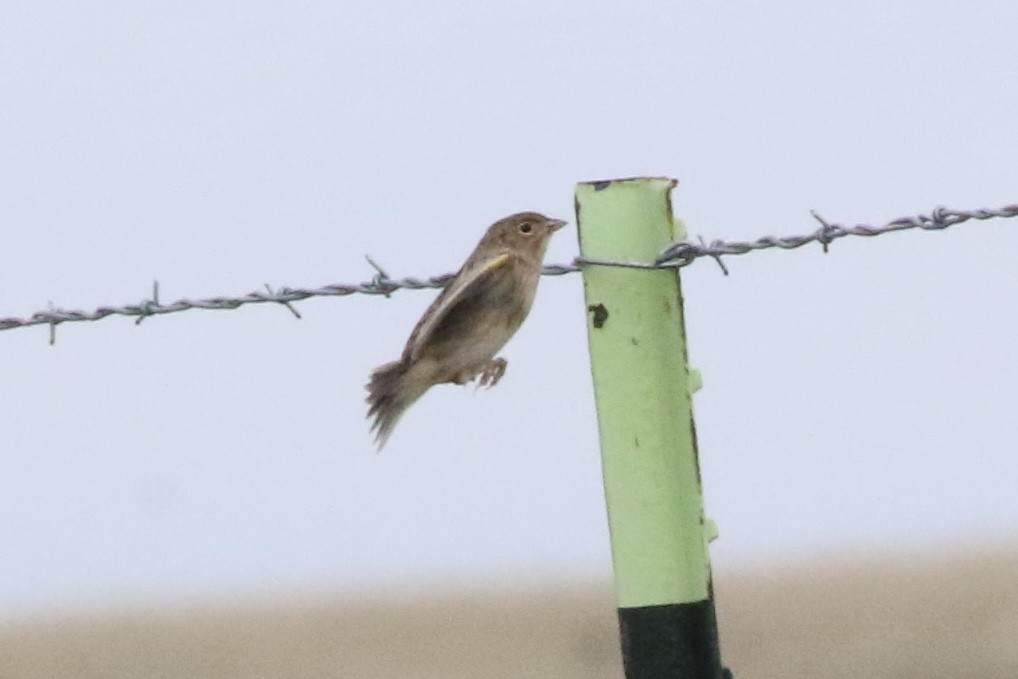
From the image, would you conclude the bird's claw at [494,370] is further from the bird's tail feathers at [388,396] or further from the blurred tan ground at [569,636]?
the blurred tan ground at [569,636]

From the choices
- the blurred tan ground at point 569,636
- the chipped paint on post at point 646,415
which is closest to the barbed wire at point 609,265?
the chipped paint on post at point 646,415

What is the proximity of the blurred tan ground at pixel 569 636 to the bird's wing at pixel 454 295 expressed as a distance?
889 centimetres

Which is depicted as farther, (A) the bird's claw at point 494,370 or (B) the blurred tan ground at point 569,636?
(B) the blurred tan ground at point 569,636

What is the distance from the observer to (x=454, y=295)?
6.02 m

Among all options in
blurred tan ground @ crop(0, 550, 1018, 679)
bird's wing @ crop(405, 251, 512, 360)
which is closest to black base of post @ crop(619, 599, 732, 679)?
bird's wing @ crop(405, 251, 512, 360)

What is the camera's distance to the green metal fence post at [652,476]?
227 inches

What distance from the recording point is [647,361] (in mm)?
5797

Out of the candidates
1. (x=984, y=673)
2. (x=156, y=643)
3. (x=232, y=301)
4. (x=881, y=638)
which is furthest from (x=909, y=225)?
(x=156, y=643)

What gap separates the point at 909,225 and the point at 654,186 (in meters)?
0.53

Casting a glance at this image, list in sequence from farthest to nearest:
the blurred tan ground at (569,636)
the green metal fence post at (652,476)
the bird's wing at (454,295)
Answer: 1. the blurred tan ground at (569,636)
2. the bird's wing at (454,295)
3. the green metal fence post at (652,476)

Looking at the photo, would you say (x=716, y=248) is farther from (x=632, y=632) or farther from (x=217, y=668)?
(x=217, y=668)

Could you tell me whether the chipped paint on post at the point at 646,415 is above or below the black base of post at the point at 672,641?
above

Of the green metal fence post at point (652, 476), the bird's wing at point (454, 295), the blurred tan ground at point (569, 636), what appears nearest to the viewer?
the green metal fence post at point (652, 476)

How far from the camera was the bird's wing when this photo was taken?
5.96 m
